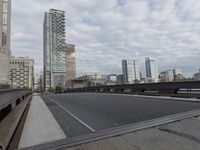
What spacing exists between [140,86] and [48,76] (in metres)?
117

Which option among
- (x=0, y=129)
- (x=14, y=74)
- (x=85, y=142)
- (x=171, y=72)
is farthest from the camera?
(x=14, y=74)

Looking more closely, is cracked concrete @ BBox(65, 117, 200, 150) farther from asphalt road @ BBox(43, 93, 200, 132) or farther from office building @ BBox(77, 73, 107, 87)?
office building @ BBox(77, 73, 107, 87)

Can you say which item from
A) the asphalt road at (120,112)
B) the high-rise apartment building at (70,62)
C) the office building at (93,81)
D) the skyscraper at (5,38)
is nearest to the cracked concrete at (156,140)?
the asphalt road at (120,112)

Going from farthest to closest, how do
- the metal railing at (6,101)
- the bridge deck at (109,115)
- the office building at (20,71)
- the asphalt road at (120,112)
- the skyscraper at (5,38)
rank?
1. the office building at (20,71)
2. the skyscraper at (5,38)
3. the asphalt road at (120,112)
4. the metal railing at (6,101)
5. the bridge deck at (109,115)

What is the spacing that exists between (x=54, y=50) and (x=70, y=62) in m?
21.0

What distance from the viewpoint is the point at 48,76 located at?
132000mm

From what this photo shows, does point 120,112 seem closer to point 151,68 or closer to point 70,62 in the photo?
point 151,68

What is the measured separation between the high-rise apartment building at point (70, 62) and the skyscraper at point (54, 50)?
11.6 meters

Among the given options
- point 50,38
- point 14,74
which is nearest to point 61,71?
point 50,38

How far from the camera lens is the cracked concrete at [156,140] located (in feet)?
11.9

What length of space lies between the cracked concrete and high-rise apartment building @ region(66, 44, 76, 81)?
14898cm

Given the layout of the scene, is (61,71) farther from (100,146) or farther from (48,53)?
(100,146)

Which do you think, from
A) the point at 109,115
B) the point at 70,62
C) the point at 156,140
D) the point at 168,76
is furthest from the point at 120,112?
the point at 70,62

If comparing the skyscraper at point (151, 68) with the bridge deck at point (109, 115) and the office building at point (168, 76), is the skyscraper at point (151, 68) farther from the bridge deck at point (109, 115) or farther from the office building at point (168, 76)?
the bridge deck at point (109, 115)
